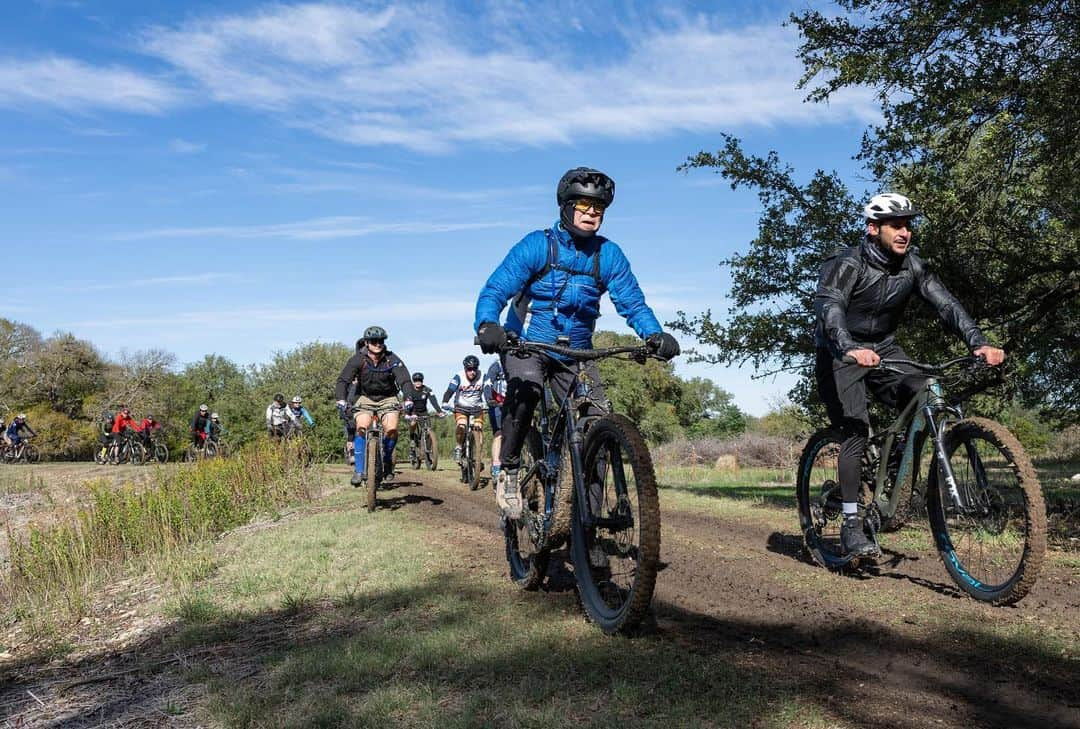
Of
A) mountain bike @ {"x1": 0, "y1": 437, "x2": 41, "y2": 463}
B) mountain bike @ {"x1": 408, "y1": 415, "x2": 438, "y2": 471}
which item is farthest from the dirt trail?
mountain bike @ {"x1": 0, "y1": 437, "x2": 41, "y2": 463}

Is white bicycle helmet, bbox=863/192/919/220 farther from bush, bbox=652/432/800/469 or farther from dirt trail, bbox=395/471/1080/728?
bush, bbox=652/432/800/469

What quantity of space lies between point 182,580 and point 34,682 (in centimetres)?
205

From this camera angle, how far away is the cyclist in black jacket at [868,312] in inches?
223

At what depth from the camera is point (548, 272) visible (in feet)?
18.1

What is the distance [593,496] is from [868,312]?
249 cm

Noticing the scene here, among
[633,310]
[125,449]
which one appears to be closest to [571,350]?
[633,310]

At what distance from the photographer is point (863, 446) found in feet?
19.5

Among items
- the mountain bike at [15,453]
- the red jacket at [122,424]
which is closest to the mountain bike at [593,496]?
the red jacket at [122,424]

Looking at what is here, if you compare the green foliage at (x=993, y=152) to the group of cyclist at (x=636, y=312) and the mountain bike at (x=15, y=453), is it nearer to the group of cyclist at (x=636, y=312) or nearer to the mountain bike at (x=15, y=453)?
the group of cyclist at (x=636, y=312)

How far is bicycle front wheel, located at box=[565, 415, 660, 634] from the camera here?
13.9ft

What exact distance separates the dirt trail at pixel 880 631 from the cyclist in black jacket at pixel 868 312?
57 centimetres

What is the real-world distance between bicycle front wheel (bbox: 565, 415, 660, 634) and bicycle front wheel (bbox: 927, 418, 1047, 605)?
2.13m

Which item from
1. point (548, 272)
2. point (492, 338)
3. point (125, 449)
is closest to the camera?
point (492, 338)

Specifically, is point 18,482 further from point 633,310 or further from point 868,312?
point 868,312
